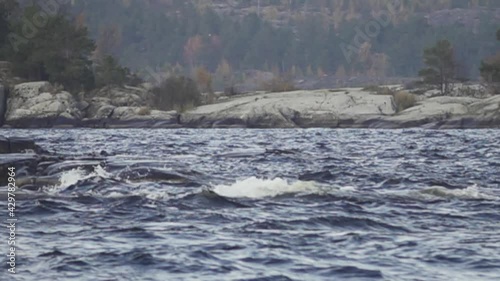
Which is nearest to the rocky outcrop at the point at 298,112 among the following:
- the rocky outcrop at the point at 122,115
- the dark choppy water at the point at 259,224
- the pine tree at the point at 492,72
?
the rocky outcrop at the point at 122,115

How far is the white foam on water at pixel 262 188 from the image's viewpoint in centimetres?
1869

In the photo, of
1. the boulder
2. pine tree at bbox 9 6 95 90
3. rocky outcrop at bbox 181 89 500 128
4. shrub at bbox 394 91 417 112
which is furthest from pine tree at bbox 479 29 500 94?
the boulder

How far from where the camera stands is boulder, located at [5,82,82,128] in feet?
232

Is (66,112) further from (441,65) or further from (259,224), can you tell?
(259,224)

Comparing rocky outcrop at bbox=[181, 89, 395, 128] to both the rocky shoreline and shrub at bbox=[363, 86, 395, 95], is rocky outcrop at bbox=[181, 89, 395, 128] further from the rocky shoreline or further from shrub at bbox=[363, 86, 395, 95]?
shrub at bbox=[363, 86, 395, 95]

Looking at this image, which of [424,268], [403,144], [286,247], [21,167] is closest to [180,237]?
[286,247]

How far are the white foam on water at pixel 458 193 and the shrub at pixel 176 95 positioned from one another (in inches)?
2499

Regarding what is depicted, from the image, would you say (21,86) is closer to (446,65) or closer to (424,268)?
(446,65)

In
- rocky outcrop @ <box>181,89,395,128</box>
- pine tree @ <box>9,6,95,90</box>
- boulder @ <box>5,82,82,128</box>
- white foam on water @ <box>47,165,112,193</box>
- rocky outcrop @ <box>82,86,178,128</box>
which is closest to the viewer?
white foam on water @ <box>47,165,112,193</box>

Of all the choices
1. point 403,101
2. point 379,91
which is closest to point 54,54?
point 379,91

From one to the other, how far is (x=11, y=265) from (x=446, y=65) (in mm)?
77467

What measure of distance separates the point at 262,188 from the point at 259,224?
4.54 metres

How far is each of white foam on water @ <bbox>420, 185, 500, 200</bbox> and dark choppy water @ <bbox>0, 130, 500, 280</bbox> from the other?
43 mm

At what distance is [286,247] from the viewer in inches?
498
